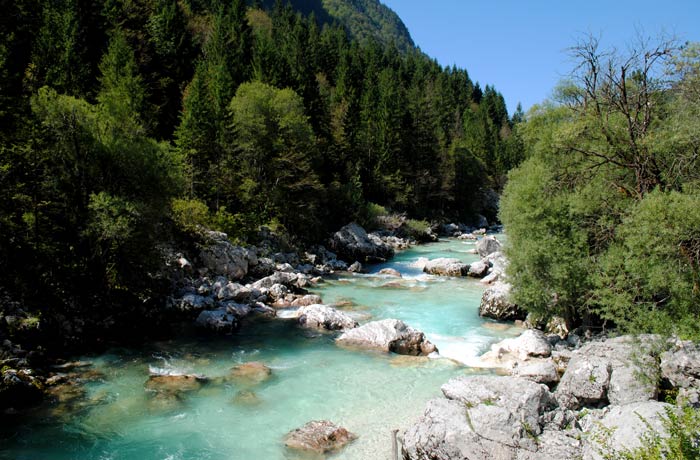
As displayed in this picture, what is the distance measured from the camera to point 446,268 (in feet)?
109

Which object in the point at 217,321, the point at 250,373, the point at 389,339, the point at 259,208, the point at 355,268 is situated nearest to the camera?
the point at 250,373

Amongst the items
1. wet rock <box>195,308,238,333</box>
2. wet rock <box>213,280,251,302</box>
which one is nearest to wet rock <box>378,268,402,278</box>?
wet rock <box>213,280,251,302</box>

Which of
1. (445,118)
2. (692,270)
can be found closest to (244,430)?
(692,270)

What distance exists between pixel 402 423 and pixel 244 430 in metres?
4.03

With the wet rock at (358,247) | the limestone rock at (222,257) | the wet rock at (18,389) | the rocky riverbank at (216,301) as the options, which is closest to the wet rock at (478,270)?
the rocky riverbank at (216,301)

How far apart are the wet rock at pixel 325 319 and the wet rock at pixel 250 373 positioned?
4491mm

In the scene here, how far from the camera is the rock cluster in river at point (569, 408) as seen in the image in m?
9.04

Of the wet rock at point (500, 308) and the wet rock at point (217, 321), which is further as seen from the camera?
the wet rock at point (500, 308)

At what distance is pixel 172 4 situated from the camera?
5625 cm

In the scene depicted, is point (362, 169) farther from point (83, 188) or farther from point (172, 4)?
point (83, 188)

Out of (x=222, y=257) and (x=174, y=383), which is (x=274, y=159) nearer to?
(x=222, y=257)

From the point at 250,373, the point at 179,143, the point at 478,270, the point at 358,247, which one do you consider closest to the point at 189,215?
the point at 179,143

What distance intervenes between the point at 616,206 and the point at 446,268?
18.1 m

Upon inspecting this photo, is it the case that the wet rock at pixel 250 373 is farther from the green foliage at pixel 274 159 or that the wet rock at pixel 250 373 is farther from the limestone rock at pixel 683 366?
the green foliage at pixel 274 159
